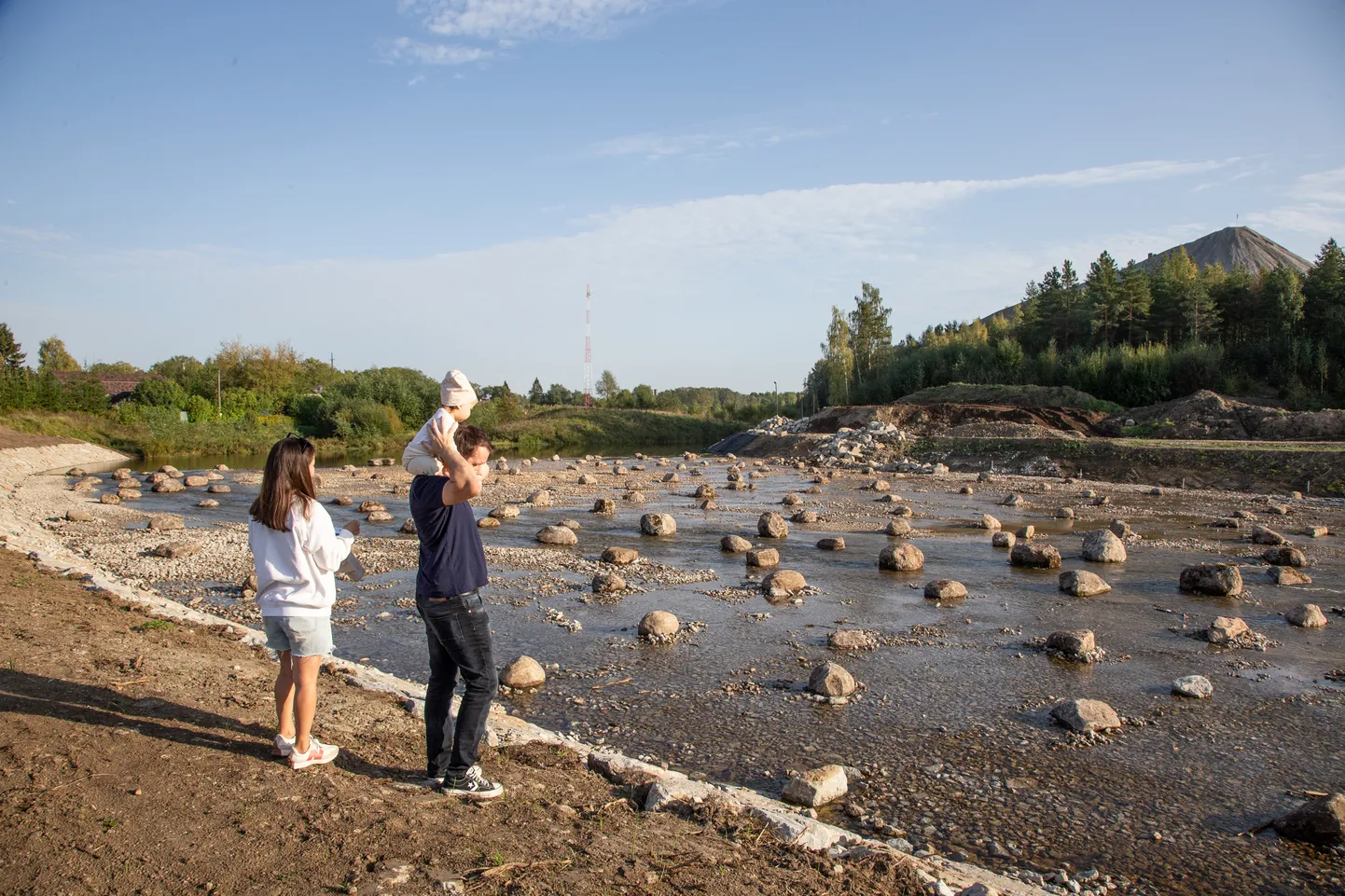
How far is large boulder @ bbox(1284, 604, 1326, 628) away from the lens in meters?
10.9

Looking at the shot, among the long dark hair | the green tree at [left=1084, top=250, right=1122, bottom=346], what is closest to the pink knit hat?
the long dark hair

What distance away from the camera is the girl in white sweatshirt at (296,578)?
190 inches

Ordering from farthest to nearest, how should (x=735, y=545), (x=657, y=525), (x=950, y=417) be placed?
1. (x=950, y=417)
2. (x=657, y=525)
3. (x=735, y=545)

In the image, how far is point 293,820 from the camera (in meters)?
4.21

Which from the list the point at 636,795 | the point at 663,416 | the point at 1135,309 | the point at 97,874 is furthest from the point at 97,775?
the point at 663,416

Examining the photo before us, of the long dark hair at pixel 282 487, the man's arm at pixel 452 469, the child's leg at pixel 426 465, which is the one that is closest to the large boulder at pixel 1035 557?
the man's arm at pixel 452 469

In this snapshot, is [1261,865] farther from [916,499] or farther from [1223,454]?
[1223,454]

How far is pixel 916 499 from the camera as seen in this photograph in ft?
87.6

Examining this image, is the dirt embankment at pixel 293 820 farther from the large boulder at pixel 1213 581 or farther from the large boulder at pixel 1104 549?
the large boulder at pixel 1104 549

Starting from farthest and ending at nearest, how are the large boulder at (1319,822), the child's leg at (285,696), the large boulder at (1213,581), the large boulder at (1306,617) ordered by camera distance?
the large boulder at (1213,581)
the large boulder at (1306,617)
the large boulder at (1319,822)
the child's leg at (285,696)

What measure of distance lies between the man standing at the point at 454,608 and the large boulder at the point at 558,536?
12.2 meters

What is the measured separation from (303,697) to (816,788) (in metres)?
3.32

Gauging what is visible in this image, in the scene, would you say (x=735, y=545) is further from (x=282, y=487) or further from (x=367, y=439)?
(x=367, y=439)

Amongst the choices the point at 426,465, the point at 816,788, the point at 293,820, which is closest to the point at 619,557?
the point at 816,788
